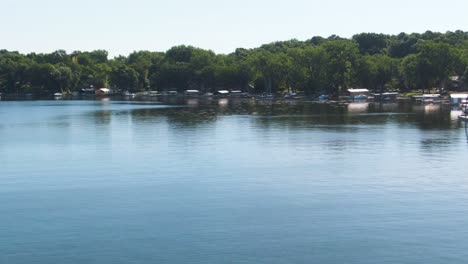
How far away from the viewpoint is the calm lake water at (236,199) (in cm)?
3688

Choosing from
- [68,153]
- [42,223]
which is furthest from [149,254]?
[68,153]

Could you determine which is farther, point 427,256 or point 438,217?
point 438,217

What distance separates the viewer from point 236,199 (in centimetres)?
4962

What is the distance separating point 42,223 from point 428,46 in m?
177

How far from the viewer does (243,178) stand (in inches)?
2334

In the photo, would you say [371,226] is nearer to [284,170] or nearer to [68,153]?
[284,170]

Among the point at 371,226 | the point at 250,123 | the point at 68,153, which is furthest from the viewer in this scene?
the point at 250,123

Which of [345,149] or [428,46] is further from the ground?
[428,46]

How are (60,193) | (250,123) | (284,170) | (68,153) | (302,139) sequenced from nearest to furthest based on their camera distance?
(60,193) < (284,170) < (68,153) < (302,139) < (250,123)

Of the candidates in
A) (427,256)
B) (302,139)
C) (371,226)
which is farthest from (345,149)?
(427,256)

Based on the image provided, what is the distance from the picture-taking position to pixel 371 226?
136 ft

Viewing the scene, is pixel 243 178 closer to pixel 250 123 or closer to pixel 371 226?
pixel 371 226

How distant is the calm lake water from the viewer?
121 feet

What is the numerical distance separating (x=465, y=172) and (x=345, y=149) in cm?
2078
